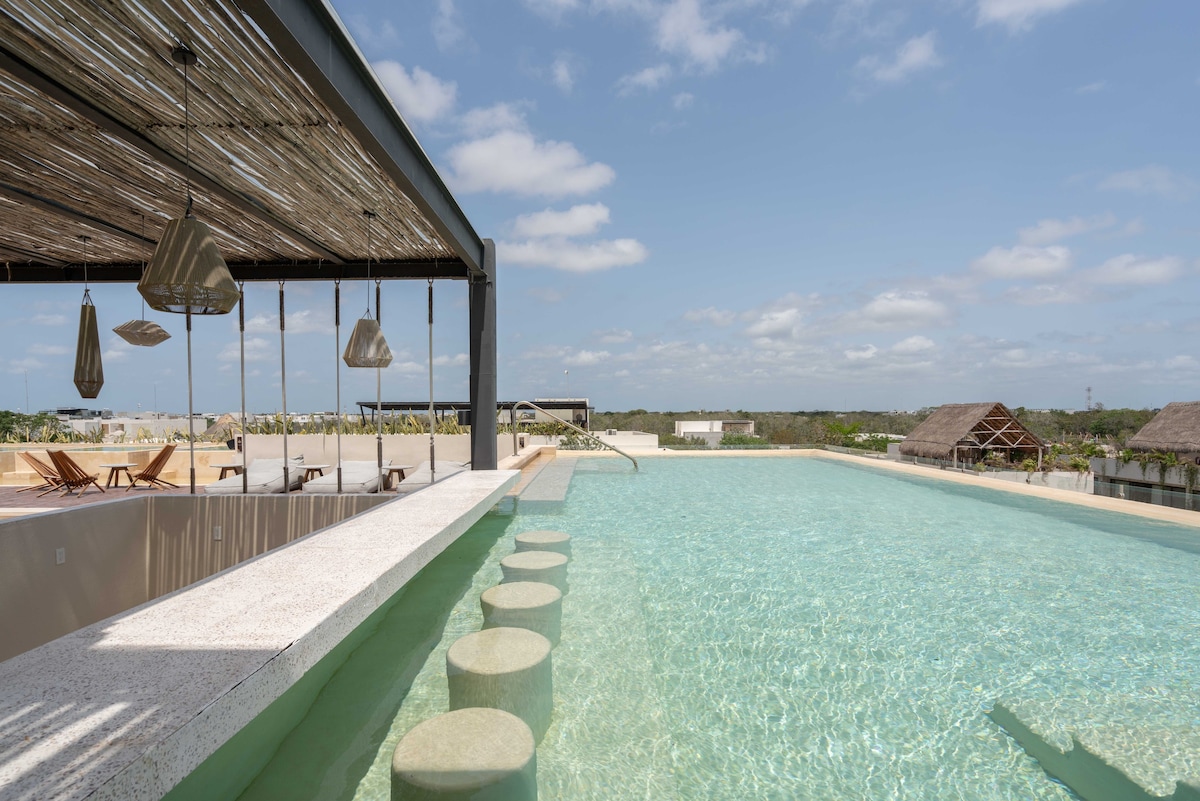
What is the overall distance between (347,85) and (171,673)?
8.64 feet

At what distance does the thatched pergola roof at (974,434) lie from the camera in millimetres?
16594

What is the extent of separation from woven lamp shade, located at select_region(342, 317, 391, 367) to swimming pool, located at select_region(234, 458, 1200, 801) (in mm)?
1989

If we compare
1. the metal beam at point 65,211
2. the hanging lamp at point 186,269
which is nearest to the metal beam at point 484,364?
the metal beam at point 65,211

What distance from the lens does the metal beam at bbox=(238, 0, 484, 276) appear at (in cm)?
223

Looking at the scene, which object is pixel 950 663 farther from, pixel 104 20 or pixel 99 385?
pixel 99 385

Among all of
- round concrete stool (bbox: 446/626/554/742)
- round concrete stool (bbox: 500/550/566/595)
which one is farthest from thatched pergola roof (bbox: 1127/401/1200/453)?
round concrete stool (bbox: 446/626/554/742)

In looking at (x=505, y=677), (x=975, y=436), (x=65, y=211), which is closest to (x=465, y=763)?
(x=505, y=677)

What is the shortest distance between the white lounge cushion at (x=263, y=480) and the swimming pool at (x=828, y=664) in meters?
2.39

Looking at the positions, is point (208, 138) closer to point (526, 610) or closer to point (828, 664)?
point (526, 610)

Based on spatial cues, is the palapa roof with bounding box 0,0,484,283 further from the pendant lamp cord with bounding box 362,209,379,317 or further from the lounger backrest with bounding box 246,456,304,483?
the lounger backrest with bounding box 246,456,304,483

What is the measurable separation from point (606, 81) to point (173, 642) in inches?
613

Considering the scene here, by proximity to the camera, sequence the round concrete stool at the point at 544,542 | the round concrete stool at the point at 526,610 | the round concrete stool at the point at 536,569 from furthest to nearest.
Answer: the round concrete stool at the point at 544,542, the round concrete stool at the point at 536,569, the round concrete stool at the point at 526,610

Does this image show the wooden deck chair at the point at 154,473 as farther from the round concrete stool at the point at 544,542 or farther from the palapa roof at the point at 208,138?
the round concrete stool at the point at 544,542

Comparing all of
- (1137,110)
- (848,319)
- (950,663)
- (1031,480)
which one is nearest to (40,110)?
(950,663)
